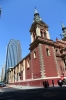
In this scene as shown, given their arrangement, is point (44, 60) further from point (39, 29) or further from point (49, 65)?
point (39, 29)

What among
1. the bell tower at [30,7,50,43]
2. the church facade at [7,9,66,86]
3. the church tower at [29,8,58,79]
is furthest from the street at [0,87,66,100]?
the bell tower at [30,7,50,43]

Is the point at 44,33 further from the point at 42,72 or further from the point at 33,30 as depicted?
the point at 42,72

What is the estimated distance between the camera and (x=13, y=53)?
157375 millimetres

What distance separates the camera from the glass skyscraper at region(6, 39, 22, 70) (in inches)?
5784

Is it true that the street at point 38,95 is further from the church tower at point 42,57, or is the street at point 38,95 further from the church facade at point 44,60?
the church tower at point 42,57

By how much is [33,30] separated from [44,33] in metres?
3.96

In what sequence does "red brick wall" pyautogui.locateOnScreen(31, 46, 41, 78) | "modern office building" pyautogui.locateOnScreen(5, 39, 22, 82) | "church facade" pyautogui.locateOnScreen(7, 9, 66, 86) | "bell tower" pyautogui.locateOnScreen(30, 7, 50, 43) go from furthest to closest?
"modern office building" pyautogui.locateOnScreen(5, 39, 22, 82), "bell tower" pyautogui.locateOnScreen(30, 7, 50, 43), "red brick wall" pyautogui.locateOnScreen(31, 46, 41, 78), "church facade" pyautogui.locateOnScreen(7, 9, 66, 86)

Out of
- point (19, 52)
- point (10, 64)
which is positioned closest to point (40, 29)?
point (10, 64)

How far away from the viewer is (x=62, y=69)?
30.0 meters

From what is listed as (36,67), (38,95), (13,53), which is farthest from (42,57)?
(13,53)

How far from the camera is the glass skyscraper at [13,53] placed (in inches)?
5784

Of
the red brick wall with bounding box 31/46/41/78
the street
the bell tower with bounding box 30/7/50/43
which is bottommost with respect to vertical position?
the street

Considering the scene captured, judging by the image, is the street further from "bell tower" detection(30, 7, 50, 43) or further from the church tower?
"bell tower" detection(30, 7, 50, 43)

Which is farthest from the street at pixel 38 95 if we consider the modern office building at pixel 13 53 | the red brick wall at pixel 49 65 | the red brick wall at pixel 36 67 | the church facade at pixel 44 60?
the modern office building at pixel 13 53
